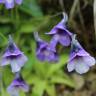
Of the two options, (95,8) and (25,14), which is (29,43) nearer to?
(25,14)

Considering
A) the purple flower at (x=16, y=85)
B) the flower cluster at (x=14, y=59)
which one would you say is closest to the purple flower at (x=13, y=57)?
the flower cluster at (x=14, y=59)

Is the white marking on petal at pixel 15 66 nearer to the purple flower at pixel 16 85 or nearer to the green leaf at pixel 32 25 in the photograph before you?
the purple flower at pixel 16 85

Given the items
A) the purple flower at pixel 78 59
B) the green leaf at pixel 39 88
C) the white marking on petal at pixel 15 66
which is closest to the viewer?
the purple flower at pixel 78 59

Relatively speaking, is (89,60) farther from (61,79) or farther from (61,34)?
(61,79)

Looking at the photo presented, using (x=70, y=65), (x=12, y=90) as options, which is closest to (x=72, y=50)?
(x=70, y=65)

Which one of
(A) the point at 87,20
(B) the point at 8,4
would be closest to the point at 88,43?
(A) the point at 87,20

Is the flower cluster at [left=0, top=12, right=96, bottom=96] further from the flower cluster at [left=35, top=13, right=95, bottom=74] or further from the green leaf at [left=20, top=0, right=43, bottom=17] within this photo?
the green leaf at [left=20, top=0, right=43, bottom=17]

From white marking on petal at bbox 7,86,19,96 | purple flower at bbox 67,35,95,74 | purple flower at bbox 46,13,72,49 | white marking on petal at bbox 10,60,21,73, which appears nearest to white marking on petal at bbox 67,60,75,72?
purple flower at bbox 67,35,95,74
